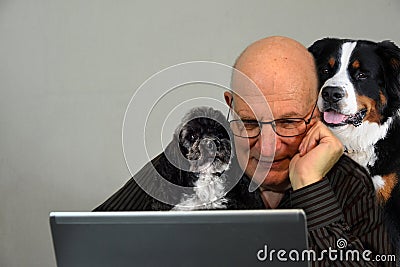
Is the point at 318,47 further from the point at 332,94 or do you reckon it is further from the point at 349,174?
the point at 349,174

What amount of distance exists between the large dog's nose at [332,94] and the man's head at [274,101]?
4.1 inches

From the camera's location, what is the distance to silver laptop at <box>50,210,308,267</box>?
82 cm

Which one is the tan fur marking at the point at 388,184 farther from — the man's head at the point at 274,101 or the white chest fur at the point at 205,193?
the white chest fur at the point at 205,193

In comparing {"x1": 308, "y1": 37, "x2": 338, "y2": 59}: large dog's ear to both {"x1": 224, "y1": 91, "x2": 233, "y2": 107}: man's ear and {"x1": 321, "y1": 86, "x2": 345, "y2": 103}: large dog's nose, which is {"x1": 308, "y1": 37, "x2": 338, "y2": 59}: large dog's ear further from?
{"x1": 224, "y1": 91, "x2": 233, "y2": 107}: man's ear

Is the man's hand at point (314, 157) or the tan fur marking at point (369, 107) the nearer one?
the man's hand at point (314, 157)

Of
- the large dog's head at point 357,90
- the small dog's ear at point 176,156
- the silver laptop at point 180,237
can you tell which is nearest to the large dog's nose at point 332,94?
the large dog's head at point 357,90

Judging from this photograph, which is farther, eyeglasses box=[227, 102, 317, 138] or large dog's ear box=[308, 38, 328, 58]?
large dog's ear box=[308, 38, 328, 58]

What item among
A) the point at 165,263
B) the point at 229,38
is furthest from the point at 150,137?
the point at 165,263

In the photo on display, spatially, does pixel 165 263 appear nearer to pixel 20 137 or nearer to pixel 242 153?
pixel 242 153

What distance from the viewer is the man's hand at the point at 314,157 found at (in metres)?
1.51

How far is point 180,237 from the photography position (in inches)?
33.2

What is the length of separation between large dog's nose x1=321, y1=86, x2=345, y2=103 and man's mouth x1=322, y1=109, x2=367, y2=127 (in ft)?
0.11

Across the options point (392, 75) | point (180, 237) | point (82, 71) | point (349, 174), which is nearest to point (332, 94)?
point (392, 75)

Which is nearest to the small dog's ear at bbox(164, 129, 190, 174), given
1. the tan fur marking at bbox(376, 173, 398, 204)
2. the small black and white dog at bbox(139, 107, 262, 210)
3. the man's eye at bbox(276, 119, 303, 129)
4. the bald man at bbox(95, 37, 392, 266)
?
the small black and white dog at bbox(139, 107, 262, 210)
